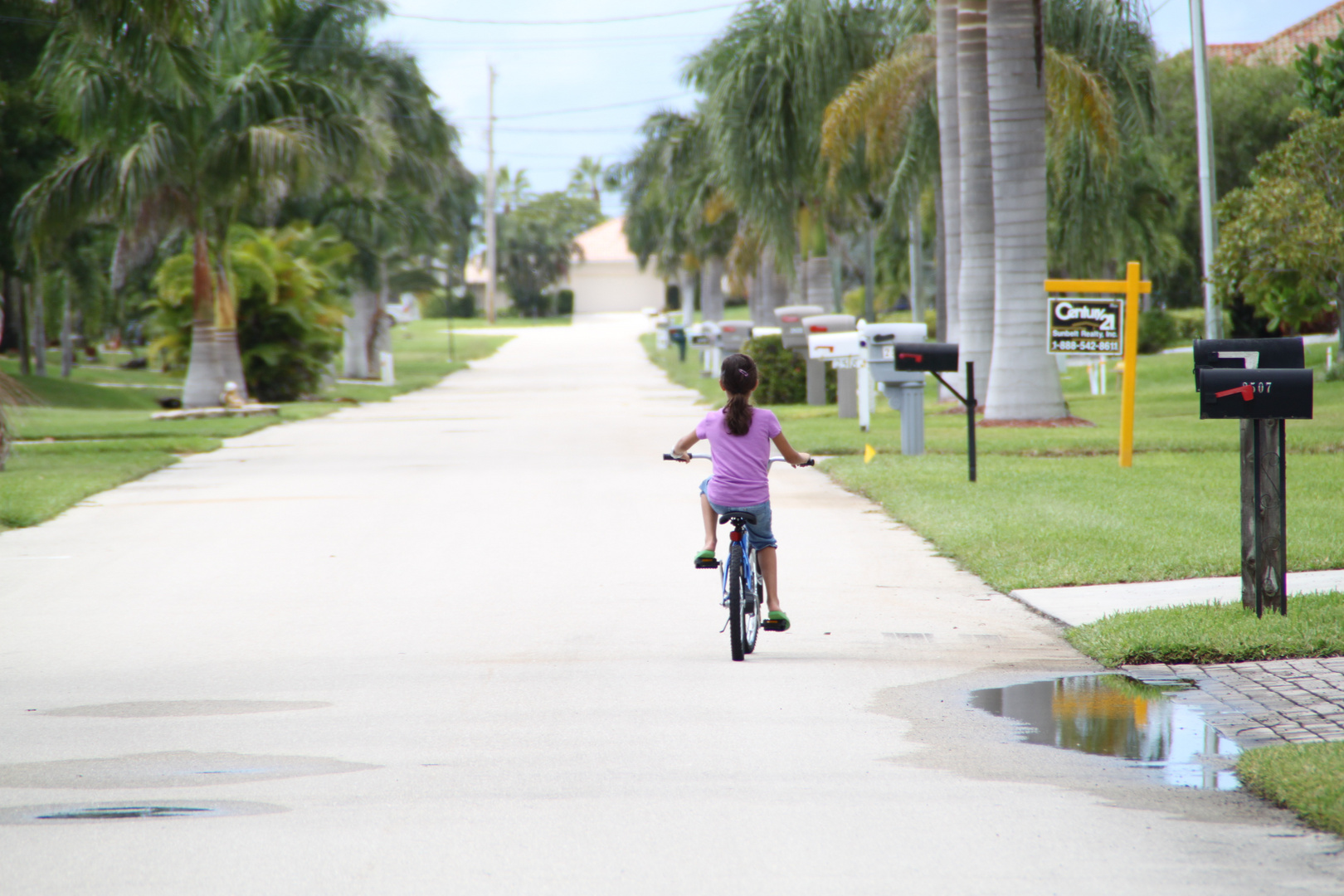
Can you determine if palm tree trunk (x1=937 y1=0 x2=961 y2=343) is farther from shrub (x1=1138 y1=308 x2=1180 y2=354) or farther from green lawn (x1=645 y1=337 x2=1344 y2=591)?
shrub (x1=1138 y1=308 x2=1180 y2=354)

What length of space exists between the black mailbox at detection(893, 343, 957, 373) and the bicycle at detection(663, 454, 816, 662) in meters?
6.55

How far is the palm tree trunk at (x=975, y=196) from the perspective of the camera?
67.5 feet

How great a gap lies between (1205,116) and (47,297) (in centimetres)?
3292

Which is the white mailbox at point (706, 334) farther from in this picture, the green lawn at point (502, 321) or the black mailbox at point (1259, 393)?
the green lawn at point (502, 321)

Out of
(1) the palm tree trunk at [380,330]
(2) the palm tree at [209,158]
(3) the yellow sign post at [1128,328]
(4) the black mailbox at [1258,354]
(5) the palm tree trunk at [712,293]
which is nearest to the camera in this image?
(4) the black mailbox at [1258,354]

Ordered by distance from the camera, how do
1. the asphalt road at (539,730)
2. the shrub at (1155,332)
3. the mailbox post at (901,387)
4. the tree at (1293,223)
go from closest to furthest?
the asphalt road at (539,730)
the mailbox post at (901,387)
the tree at (1293,223)
the shrub at (1155,332)

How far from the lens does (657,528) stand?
11594 mm

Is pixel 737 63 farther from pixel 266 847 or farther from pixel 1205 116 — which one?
pixel 266 847

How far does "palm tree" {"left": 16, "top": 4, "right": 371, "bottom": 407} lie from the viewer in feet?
80.3

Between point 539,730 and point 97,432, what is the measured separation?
18322 millimetres

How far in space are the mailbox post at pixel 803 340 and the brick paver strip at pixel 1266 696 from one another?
61.8 ft

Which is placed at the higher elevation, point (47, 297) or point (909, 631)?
point (47, 297)

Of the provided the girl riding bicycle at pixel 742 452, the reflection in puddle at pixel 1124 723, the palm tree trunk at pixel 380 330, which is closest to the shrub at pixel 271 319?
the palm tree trunk at pixel 380 330

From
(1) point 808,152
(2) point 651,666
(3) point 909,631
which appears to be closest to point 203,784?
(2) point 651,666
